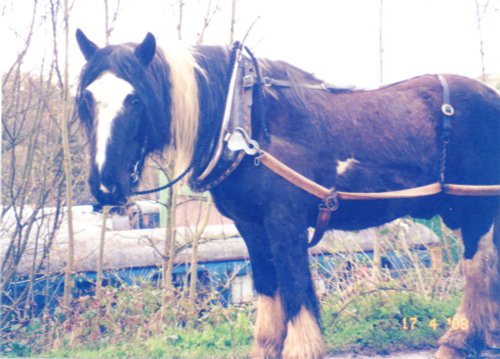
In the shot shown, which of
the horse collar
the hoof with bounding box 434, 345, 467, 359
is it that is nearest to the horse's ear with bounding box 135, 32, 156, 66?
the horse collar

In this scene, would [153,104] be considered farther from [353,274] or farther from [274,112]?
[353,274]

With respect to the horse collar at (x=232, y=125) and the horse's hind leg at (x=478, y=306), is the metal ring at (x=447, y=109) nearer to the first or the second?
the horse's hind leg at (x=478, y=306)

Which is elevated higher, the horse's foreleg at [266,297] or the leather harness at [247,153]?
the leather harness at [247,153]

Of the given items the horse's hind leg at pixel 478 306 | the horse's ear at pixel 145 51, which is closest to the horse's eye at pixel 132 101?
the horse's ear at pixel 145 51

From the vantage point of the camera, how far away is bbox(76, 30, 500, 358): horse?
2781mm

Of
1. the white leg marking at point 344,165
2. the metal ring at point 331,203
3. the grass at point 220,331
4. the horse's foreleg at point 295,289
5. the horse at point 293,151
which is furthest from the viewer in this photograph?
the grass at point 220,331

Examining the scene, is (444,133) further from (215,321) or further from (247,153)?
(215,321)

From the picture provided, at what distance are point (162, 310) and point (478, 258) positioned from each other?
2346 mm

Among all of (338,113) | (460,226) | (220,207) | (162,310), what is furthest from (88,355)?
(460,226)

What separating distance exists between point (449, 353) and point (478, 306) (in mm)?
353

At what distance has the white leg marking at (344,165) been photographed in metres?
3.14

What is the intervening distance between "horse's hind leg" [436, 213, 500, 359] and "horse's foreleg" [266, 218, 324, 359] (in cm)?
104

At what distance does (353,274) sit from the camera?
187 inches

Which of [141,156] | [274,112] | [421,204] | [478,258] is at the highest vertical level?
[274,112]
